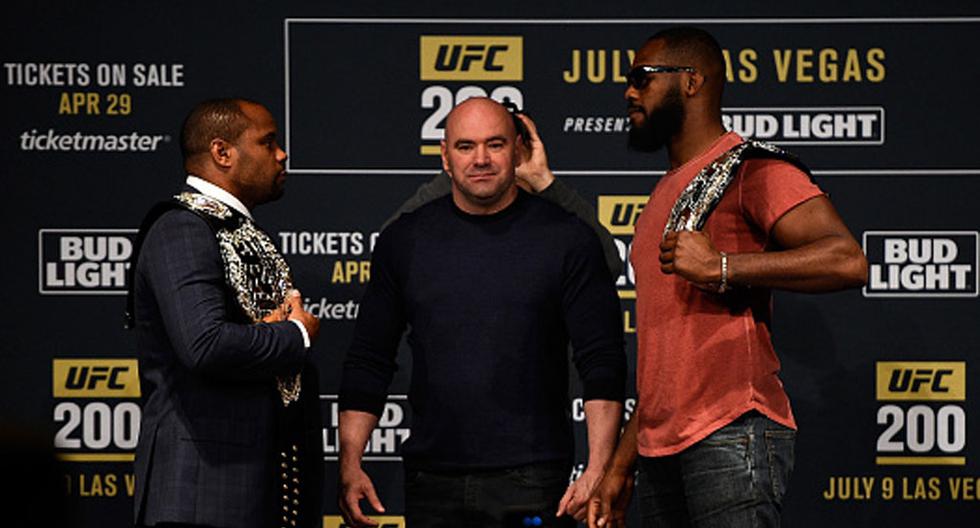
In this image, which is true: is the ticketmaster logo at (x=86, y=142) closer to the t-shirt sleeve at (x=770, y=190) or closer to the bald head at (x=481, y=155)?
the bald head at (x=481, y=155)

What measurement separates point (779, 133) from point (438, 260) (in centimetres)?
173

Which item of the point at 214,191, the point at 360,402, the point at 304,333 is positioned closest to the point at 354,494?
the point at 360,402

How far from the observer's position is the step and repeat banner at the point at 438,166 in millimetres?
4254

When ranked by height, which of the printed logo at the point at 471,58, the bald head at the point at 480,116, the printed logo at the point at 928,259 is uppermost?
the printed logo at the point at 471,58

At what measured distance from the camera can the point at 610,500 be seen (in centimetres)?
281

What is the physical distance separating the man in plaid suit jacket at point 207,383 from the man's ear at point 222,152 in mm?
57

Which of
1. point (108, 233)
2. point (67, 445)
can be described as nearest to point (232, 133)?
point (108, 233)

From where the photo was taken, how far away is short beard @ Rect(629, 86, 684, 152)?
2.79m

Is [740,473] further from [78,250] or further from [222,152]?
[78,250]

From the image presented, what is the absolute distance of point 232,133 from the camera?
296 centimetres

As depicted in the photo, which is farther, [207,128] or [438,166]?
[438,166]

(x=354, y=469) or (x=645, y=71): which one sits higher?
(x=645, y=71)

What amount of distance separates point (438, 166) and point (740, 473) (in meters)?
2.04

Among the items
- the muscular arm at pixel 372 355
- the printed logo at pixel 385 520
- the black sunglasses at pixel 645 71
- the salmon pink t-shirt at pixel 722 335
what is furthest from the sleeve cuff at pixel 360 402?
the printed logo at pixel 385 520
